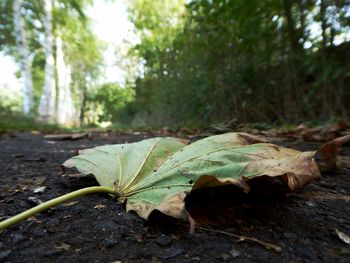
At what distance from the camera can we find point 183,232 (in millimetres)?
737

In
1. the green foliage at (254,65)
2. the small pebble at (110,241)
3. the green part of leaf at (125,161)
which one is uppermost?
the green foliage at (254,65)

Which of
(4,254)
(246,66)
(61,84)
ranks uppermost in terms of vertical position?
(61,84)

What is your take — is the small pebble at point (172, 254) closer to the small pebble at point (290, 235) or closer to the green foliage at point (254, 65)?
the small pebble at point (290, 235)

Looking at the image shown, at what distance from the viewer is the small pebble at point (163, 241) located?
0.70m

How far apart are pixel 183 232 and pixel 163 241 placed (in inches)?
2.0

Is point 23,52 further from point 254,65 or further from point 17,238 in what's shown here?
point 17,238

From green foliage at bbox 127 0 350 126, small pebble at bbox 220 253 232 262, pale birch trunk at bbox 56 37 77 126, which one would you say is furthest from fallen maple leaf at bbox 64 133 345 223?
pale birch trunk at bbox 56 37 77 126

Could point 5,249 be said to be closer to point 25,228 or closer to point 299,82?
point 25,228

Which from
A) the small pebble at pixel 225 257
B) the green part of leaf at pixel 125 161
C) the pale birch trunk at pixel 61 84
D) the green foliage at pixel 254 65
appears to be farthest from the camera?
the pale birch trunk at pixel 61 84

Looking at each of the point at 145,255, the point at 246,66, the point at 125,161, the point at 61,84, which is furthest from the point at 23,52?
the point at 145,255

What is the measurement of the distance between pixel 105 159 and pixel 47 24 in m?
14.2

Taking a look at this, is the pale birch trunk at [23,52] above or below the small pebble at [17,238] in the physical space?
above

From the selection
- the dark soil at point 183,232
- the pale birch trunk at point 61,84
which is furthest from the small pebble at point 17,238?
the pale birch trunk at point 61,84

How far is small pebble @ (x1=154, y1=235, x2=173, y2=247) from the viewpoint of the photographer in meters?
0.70
